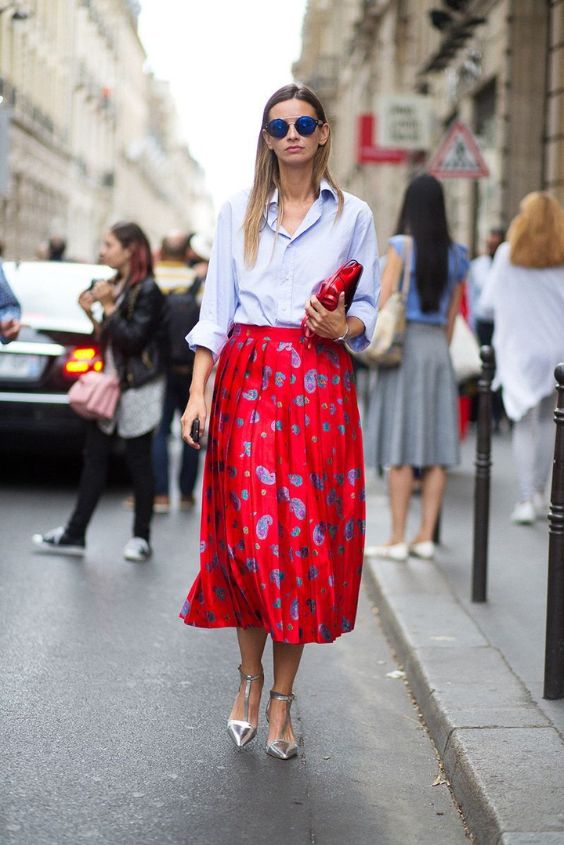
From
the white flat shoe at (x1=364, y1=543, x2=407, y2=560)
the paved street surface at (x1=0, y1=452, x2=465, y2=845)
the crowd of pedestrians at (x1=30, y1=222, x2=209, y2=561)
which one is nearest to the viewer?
the paved street surface at (x1=0, y1=452, x2=465, y2=845)

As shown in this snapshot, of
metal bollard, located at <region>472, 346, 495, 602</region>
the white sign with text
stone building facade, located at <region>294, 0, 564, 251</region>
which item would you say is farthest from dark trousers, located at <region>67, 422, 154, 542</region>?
the white sign with text

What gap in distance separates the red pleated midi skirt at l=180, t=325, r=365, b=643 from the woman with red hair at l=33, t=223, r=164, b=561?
11.0ft

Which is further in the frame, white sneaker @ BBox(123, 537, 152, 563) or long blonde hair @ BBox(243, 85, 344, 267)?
white sneaker @ BBox(123, 537, 152, 563)

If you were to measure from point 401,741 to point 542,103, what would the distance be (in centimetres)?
1353

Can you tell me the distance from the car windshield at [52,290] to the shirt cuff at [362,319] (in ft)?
17.5

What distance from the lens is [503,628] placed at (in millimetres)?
5789

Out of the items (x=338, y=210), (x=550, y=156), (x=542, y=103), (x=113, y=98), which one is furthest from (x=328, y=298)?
(x=113, y=98)

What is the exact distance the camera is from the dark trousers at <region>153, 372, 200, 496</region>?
927cm

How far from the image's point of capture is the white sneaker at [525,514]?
878 cm

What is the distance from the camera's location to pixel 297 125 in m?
4.15

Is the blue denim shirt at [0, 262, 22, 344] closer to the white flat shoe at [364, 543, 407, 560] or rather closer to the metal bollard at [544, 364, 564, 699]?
the white flat shoe at [364, 543, 407, 560]

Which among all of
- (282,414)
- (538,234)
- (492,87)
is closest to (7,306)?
(282,414)

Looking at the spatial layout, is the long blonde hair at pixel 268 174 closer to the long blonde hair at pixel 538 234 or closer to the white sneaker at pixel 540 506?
the long blonde hair at pixel 538 234

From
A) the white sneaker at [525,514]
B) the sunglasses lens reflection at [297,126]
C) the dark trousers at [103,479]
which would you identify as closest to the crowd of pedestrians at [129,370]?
the dark trousers at [103,479]
